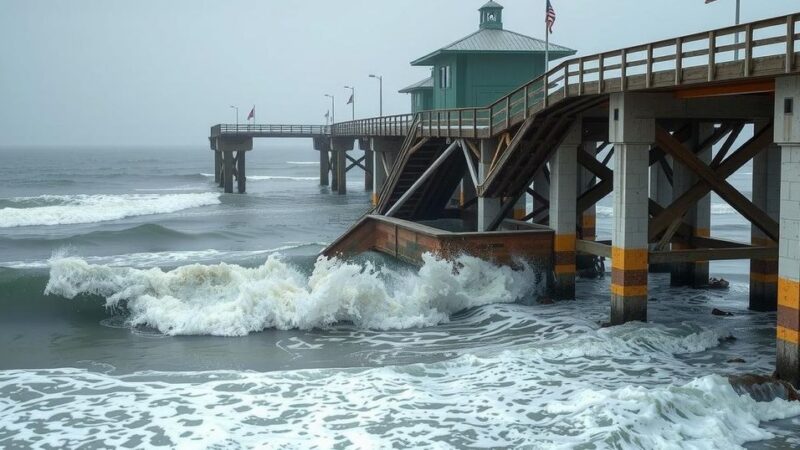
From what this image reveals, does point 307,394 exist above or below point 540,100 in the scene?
below

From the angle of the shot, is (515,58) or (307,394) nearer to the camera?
(307,394)

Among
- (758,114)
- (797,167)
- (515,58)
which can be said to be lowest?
(797,167)

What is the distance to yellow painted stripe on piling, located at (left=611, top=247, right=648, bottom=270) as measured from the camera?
17.9 meters

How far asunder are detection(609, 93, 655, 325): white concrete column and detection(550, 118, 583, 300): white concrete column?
3162 millimetres

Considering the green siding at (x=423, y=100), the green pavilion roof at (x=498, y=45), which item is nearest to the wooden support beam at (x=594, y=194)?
the green pavilion roof at (x=498, y=45)

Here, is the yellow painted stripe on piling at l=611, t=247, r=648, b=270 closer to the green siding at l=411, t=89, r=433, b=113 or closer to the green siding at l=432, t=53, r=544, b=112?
the green siding at l=432, t=53, r=544, b=112

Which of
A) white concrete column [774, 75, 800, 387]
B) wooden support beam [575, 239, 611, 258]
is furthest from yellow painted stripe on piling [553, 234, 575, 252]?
white concrete column [774, 75, 800, 387]

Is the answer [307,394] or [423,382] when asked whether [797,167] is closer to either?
[423,382]

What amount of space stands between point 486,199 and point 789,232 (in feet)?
36.7

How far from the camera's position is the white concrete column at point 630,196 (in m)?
17.8

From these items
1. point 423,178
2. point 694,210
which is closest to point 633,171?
point 694,210

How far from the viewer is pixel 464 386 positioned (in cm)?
1437

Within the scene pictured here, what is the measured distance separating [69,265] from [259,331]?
747cm

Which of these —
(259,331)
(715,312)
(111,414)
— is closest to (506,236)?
(715,312)
